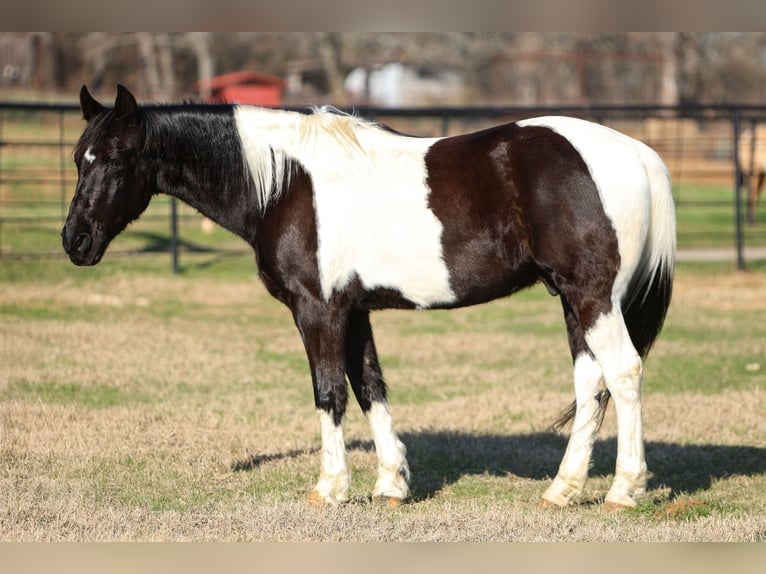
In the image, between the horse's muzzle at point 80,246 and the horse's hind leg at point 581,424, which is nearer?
the horse's muzzle at point 80,246

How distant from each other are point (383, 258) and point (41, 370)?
504 cm

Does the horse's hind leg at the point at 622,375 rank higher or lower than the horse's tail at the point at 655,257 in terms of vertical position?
lower

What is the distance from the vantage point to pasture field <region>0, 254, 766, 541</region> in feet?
16.5

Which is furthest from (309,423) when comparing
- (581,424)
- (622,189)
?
(622,189)

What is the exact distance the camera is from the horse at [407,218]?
5031 mm

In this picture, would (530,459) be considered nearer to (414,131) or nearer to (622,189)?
(622,189)

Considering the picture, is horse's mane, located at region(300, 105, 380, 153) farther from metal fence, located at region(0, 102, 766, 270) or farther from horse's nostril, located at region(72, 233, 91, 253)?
metal fence, located at region(0, 102, 766, 270)

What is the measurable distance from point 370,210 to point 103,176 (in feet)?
4.60

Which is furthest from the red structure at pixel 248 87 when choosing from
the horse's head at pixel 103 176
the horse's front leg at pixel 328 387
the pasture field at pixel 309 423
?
the horse's front leg at pixel 328 387

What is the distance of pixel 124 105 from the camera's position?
520 centimetres

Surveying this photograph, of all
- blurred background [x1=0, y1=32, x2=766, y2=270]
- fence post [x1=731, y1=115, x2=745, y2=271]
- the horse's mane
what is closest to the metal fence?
fence post [x1=731, y1=115, x2=745, y2=271]

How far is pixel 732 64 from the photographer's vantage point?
155ft

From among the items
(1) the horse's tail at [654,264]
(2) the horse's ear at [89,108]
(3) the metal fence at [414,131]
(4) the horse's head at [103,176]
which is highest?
(2) the horse's ear at [89,108]

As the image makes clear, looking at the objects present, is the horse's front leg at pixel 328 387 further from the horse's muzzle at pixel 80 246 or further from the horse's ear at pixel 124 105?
the horse's ear at pixel 124 105
